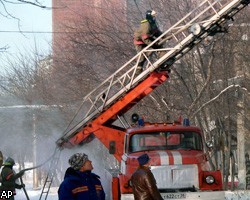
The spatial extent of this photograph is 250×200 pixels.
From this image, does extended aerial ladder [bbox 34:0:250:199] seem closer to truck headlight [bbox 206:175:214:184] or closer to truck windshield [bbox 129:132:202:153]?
truck windshield [bbox 129:132:202:153]

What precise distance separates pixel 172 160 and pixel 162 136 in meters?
0.93

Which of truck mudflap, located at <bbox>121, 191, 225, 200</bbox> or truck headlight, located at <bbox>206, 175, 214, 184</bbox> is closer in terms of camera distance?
truck mudflap, located at <bbox>121, 191, 225, 200</bbox>

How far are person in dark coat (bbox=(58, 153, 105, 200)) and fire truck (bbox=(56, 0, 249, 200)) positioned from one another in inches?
A: 188

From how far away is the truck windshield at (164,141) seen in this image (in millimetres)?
12906

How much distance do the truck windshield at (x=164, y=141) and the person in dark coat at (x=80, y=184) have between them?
5.69 meters

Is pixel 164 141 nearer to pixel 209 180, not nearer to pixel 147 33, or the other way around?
pixel 209 180

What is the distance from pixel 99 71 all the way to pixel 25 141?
3711 millimetres

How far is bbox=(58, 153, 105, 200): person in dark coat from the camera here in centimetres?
711

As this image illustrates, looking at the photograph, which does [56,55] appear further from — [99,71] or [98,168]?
[98,168]

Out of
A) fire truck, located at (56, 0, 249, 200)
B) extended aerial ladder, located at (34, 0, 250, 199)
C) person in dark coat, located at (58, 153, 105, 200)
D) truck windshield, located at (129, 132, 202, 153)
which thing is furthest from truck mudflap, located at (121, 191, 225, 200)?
person in dark coat, located at (58, 153, 105, 200)

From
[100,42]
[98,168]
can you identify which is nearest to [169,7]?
[100,42]

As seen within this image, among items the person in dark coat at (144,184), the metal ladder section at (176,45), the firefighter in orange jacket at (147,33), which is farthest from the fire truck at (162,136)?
the person in dark coat at (144,184)

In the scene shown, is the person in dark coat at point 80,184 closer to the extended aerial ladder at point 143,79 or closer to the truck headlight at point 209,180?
the truck headlight at point 209,180

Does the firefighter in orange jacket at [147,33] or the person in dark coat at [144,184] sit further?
the firefighter in orange jacket at [147,33]
